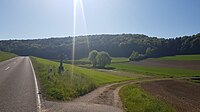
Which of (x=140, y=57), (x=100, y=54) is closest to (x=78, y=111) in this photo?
(x=100, y=54)

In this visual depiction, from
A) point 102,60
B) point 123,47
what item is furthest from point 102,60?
point 123,47

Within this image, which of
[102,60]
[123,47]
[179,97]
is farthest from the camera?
[123,47]

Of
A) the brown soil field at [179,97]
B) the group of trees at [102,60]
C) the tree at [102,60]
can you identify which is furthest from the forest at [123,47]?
the brown soil field at [179,97]

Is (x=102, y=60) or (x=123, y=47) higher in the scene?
(x=123, y=47)

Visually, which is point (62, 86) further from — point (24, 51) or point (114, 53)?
point (24, 51)

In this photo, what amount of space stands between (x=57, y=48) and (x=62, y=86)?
556 ft

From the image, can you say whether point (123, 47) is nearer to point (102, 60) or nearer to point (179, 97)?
point (102, 60)

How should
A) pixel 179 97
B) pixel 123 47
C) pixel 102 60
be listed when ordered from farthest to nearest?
1. pixel 123 47
2. pixel 102 60
3. pixel 179 97

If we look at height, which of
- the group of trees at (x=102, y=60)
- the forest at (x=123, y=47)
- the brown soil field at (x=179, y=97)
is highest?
the forest at (x=123, y=47)

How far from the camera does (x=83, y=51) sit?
17875cm

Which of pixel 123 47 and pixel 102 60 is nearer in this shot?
pixel 102 60

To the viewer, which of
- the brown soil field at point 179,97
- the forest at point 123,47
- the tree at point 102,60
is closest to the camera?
the brown soil field at point 179,97

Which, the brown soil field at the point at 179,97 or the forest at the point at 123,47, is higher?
the forest at the point at 123,47

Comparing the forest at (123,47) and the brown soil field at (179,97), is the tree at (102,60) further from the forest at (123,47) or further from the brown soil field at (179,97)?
the brown soil field at (179,97)
